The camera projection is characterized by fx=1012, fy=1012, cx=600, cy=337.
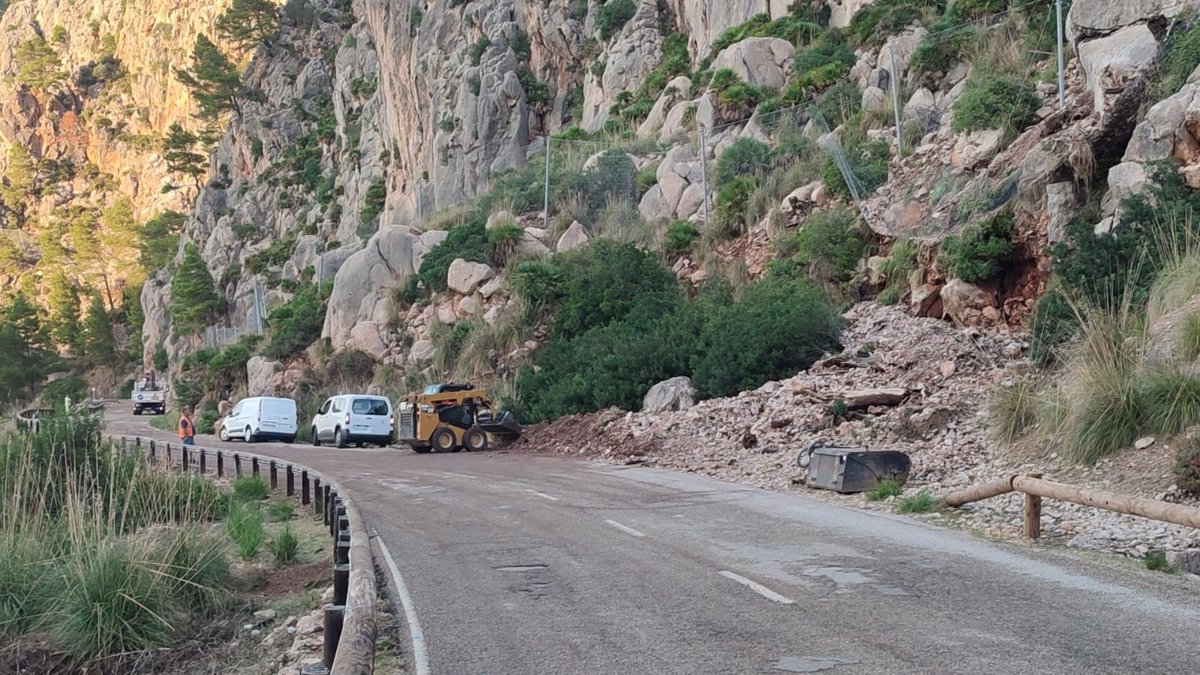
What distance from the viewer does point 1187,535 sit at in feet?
33.4

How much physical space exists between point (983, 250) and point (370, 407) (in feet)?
68.1

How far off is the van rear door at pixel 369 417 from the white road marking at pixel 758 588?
26095mm

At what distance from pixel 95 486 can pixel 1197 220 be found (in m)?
16.8

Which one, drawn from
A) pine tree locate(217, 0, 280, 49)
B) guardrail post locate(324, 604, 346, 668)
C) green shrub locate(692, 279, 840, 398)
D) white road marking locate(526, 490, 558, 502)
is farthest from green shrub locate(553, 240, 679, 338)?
pine tree locate(217, 0, 280, 49)

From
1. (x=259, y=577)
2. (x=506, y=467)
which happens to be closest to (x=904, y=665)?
(x=259, y=577)

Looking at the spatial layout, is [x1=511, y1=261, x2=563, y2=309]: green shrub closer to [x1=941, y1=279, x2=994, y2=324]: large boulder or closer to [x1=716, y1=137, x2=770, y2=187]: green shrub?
Result: [x1=716, y1=137, x2=770, y2=187]: green shrub

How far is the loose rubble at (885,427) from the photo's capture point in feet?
40.4

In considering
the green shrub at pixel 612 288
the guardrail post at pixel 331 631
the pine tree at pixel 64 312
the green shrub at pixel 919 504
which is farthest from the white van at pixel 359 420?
the pine tree at pixel 64 312

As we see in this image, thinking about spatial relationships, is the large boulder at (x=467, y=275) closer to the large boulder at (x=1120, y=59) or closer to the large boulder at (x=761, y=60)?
the large boulder at (x=761, y=60)

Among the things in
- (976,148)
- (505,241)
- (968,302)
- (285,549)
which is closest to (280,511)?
(285,549)

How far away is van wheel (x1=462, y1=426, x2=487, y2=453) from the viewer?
2934cm

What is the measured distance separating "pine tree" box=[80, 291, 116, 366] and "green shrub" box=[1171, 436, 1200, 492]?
335 ft

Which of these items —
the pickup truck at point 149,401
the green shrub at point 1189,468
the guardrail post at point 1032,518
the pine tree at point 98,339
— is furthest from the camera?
the pine tree at point 98,339

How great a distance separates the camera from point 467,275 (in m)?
40.0
